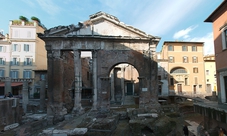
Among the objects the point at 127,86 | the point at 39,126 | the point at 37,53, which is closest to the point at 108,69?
the point at 39,126

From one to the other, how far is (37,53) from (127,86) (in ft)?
58.9

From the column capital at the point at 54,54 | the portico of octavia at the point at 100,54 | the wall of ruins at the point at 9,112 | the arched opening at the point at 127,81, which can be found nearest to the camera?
the wall of ruins at the point at 9,112

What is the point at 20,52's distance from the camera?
2778 centimetres

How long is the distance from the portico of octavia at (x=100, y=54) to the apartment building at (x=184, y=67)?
66.7ft

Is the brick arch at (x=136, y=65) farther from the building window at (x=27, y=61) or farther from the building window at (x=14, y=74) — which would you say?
the building window at (x=14, y=74)

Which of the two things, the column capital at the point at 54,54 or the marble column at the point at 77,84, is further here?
the column capital at the point at 54,54

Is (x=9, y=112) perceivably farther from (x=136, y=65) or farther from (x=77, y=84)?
(x=136, y=65)

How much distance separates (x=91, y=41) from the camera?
40.9 feet

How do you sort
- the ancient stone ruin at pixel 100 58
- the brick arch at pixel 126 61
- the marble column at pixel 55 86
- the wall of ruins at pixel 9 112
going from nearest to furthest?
the wall of ruins at pixel 9 112, the marble column at pixel 55 86, the ancient stone ruin at pixel 100 58, the brick arch at pixel 126 61

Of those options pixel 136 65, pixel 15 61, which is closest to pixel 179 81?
pixel 136 65

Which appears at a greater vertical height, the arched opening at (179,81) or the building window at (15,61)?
the building window at (15,61)

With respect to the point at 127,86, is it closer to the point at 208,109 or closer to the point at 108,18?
the point at 108,18

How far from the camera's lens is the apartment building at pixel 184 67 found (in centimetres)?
3209

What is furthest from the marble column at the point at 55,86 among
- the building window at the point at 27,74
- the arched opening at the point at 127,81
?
the building window at the point at 27,74
